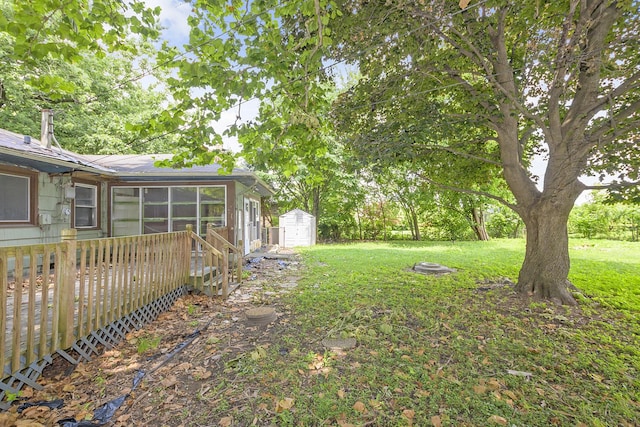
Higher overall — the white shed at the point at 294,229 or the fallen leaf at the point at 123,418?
the white shed at the point at 294,229

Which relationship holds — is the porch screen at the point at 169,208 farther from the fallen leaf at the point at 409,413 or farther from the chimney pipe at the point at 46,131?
the fallen leaf at the point at 409,413

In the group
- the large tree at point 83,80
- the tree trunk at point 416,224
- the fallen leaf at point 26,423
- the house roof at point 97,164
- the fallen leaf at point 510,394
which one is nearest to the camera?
the fallen leaf at point 26,423

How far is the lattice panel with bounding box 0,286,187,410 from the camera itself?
2.47 meters

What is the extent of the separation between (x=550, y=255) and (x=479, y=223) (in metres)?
14.7

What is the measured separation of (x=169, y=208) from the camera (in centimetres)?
952

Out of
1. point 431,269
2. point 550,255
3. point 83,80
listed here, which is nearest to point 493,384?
point 550,255

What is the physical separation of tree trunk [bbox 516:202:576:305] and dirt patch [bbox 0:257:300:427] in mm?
4499

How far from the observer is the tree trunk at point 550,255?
17.0ft

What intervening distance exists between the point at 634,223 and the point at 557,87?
1892 centimetres

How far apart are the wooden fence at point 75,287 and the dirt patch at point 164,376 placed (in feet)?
1.09

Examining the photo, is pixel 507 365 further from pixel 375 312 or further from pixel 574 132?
pixel 574 132

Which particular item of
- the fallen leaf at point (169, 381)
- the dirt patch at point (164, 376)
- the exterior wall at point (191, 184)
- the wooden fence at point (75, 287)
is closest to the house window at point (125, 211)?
the exterior wall at point (191, 184)

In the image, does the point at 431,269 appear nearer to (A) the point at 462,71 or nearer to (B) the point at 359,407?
(A) the point at 462,71

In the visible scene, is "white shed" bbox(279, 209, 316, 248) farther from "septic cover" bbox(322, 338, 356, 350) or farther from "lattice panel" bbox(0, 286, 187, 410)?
"septic cover" bbox(322, 338, 356, 350)
